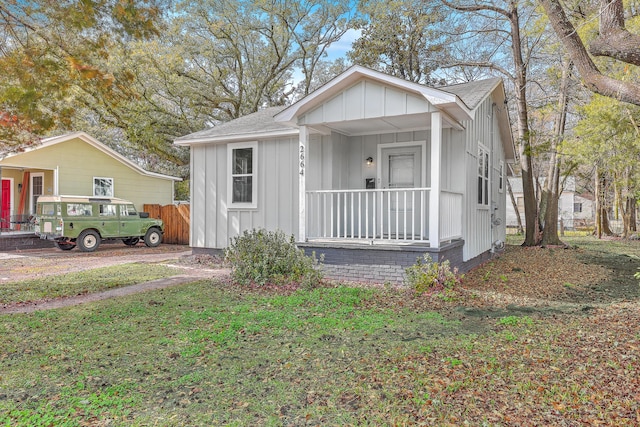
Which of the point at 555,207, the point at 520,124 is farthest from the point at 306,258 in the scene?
the point at 555,207

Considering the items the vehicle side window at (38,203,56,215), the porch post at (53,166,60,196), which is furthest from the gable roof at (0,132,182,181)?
the vehicle side window at (38,203,56,215)

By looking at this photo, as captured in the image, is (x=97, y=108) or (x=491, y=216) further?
(x=97, y=108)

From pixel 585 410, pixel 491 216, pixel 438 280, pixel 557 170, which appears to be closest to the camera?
pixel 585 410

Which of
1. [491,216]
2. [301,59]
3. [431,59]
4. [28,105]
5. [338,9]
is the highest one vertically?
[338,9]

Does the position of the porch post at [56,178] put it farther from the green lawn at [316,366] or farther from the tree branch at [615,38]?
the tree branch at [615,38]

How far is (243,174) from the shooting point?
1002cm

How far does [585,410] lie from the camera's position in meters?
2.79

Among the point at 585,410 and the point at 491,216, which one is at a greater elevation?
the point at 491,216

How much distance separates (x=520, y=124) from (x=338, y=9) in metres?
11.4

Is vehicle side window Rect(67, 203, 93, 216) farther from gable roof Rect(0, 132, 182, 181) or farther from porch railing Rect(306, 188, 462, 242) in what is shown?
porch railing Rect(306, 188, 462, 242)

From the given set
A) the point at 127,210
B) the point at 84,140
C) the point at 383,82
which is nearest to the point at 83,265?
the point at 127,210

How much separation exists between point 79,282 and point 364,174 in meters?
6.26

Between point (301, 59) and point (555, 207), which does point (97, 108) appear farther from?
point (555, 207)

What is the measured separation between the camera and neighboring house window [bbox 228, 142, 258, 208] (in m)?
9.84
